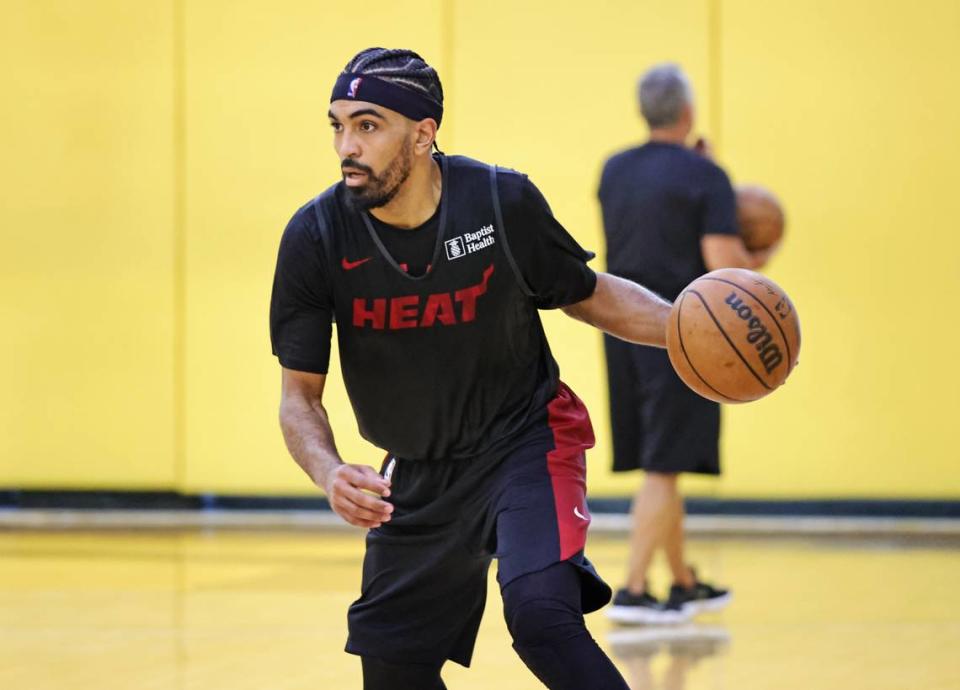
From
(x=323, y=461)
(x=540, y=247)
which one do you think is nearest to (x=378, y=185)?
(x=540, y=247)

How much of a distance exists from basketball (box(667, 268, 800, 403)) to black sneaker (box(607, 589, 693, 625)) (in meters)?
2.66

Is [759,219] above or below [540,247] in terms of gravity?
above

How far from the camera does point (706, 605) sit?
254 inches

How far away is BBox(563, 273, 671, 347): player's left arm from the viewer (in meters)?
3.86

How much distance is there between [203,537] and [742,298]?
5769 millimetres

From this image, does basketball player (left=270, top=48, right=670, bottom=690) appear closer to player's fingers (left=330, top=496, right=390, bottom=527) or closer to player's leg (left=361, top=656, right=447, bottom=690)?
player's leg (left=361, top=656, right=447, bottom=690)

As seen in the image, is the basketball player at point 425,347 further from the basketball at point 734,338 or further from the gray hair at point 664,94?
the gray hair at point 664,94

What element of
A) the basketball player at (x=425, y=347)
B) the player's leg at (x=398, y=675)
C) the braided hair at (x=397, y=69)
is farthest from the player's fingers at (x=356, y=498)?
the braided hair at (x=397, y=69)

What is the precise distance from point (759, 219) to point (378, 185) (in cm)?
322

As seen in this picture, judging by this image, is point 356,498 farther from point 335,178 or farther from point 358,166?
point 335,178

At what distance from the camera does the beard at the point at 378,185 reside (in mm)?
3600

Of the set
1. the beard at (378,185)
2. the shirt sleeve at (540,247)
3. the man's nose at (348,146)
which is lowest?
the shirt sleeve at (540,247)

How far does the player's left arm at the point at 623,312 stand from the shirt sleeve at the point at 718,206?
251 cm

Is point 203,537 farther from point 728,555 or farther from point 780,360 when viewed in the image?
point 780,360
